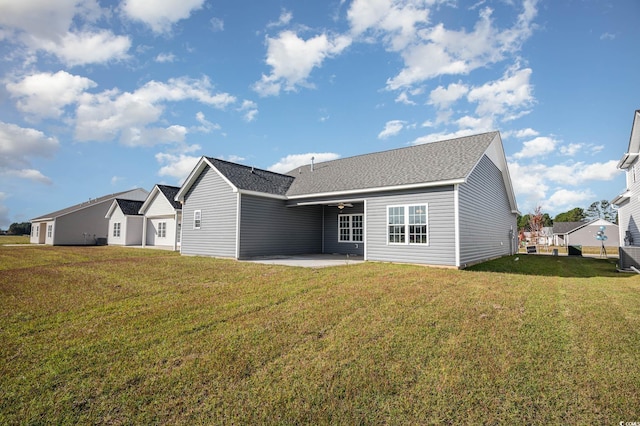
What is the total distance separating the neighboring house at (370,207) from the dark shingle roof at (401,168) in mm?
55

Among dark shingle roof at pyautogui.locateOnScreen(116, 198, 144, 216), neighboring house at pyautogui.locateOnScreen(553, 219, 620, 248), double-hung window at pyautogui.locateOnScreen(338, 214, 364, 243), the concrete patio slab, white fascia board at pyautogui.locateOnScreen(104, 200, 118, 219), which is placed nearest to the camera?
the concrete patio slab

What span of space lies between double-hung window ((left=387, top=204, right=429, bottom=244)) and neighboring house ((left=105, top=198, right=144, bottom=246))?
23436mm

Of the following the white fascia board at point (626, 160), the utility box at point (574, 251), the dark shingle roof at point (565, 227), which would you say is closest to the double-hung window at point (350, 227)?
the white fascia board at point (626, 160)

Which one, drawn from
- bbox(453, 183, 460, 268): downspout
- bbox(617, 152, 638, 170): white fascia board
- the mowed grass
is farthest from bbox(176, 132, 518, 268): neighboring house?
the mowed grass

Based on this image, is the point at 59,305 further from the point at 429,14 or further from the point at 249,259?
the point at 429,14

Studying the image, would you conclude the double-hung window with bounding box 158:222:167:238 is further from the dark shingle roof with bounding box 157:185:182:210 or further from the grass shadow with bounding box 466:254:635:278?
the grass shadow with bounding box 466:254:635:278

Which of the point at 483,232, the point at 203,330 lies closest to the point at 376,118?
the point at 483,232

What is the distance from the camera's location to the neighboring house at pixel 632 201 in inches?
469

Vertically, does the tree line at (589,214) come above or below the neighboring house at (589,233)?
above

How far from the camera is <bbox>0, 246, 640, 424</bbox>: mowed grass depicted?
280 cm

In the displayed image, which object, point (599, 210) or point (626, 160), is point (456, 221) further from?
point (599, 210)

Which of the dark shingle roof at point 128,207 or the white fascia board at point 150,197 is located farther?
the dark shingle roof at point 128,207

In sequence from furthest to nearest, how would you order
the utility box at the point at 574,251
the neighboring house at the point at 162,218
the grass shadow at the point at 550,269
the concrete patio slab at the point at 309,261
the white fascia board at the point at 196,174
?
the neighboring house at the point at 162,218
the utility box at the point at 574,251
the white fascia board at the point at 196,174
the concrete patio slab at the point at 309,261
the grass shadow at the point at 550,269

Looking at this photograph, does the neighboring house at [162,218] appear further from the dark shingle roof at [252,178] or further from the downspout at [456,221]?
the downspout at [456,221]
